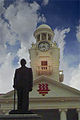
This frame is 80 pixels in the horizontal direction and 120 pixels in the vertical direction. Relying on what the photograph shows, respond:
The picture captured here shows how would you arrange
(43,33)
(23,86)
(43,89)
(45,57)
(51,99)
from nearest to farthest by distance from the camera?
(23,86), (51,99), (43,89), (45,57), (43,33)

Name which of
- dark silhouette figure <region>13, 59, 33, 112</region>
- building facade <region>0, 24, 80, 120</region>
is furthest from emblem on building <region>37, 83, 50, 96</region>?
dark silhouette figure <region>13, 59, 33, 112</region>

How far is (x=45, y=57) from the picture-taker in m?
42.2

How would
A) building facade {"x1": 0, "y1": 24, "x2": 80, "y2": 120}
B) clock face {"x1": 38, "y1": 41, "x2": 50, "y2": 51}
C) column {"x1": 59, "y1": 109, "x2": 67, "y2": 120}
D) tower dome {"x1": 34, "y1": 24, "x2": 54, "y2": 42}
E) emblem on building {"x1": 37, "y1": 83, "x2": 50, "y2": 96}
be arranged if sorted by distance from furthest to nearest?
tower dome {"x1": 34, "y1": 24, "x2": 54, "y2": 42} < clock face {"x1": 38, "y1": 41, "x2": 50, "y2": 51} < emblem on building {"x1": 37, "y1": 83, "x2": 50, "y2": 96} < building facade {"x1": 0, "y1": 24, "x2": 80, "y2": 120} < column {"x1": 59, "y1": 109, "x2": 67, "y2": 120}

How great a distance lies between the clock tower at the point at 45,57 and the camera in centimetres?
4109

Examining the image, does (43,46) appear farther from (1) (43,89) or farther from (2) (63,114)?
(2) (63,114)

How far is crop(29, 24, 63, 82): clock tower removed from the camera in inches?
1618

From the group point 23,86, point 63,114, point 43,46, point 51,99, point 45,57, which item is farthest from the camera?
point 43,46

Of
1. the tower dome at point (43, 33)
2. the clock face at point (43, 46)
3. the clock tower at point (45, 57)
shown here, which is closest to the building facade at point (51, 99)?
the clock tower at point (45, 57)

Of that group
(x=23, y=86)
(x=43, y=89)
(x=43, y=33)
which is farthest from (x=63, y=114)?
(x=23, y=86)

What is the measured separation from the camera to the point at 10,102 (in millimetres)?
30219

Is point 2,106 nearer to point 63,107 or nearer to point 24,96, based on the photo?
point 63,107

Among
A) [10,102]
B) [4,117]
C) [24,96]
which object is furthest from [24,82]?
[10,102]

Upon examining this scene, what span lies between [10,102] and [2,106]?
116cm

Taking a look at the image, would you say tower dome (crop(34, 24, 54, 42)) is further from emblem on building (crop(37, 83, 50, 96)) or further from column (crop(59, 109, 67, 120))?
column (crop(59, 109, 67, 120))
